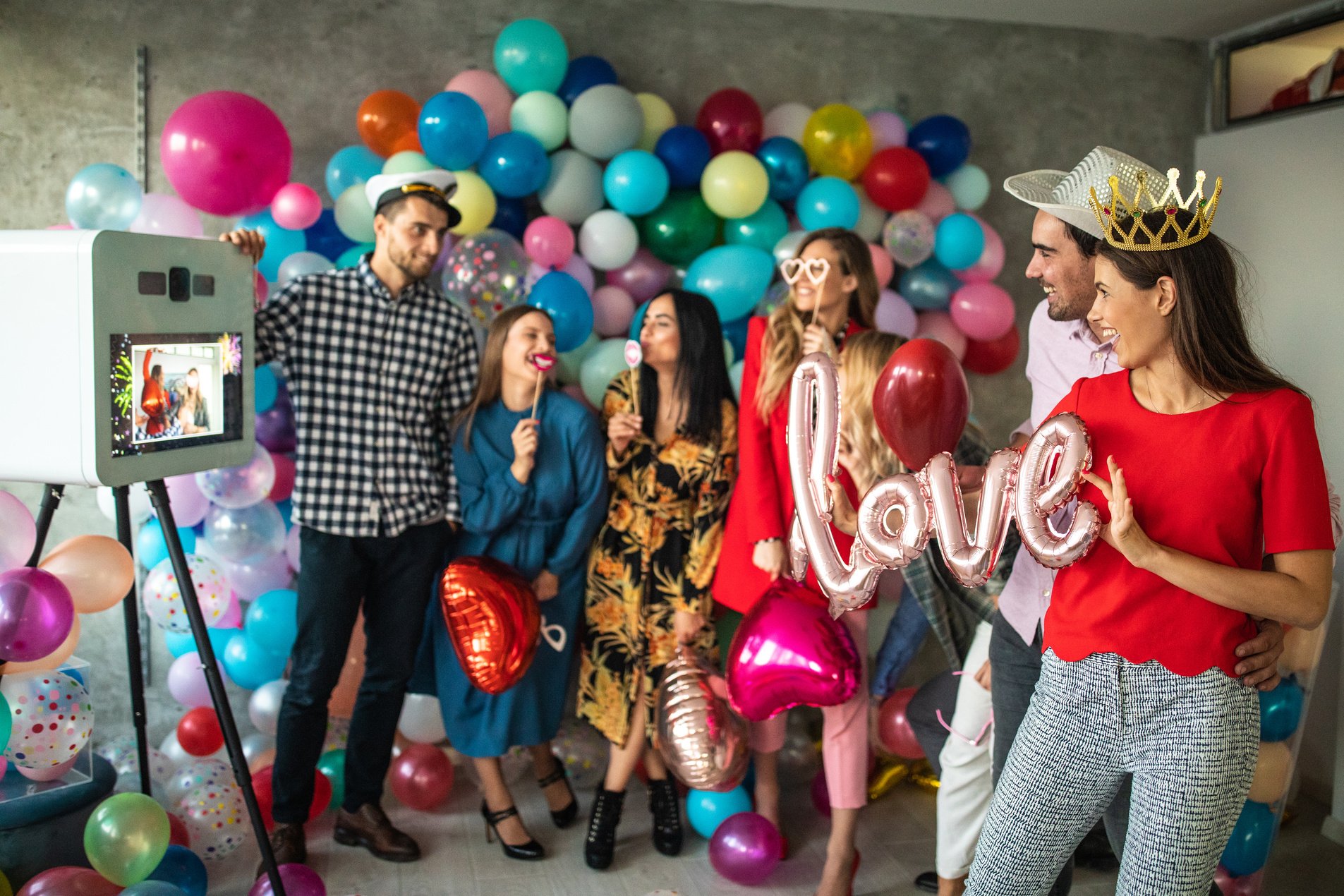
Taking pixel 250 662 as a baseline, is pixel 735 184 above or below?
above

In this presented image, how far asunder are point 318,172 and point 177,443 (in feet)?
4.79

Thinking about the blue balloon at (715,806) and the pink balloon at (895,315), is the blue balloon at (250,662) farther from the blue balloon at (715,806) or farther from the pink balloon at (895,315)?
the pink balloon at (895,315)

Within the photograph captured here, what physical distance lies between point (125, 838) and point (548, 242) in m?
1.84

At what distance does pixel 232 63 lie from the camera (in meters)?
3.18

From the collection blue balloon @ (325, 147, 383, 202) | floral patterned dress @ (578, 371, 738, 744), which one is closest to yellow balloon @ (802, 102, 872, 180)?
floral patterned dress @ (578, 371, 738, 744)

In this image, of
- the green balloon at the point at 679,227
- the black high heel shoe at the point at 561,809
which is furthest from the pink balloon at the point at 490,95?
the black high heel shoe at the point at 561,809

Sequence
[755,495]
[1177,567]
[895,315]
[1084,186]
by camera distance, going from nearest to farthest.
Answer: [1177,567] < [1084,186] < [755,495] < [895,315]

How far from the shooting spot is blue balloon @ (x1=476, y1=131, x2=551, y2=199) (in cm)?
298

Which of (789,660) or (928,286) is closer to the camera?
(789,660)

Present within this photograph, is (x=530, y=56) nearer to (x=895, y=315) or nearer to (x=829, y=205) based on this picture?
(x=829, y=205)

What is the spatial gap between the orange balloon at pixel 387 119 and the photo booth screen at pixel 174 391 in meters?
1.01

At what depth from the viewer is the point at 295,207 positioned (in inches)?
113

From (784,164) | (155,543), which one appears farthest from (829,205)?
(155,543)

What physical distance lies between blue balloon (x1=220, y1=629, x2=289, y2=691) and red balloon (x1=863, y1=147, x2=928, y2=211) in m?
2.30
